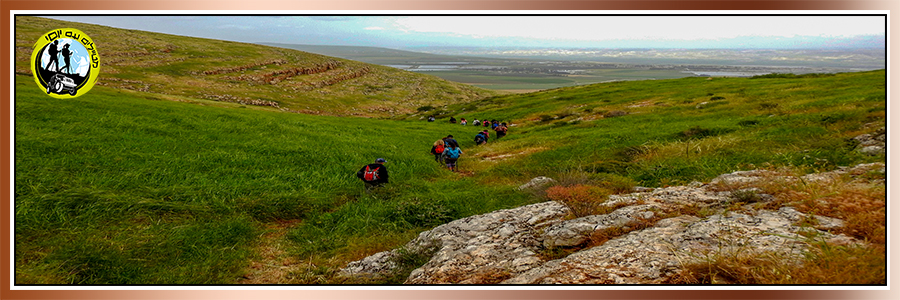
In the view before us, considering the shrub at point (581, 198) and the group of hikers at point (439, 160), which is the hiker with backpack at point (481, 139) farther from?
the shrub at point (581, 198)

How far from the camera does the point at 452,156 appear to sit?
63.0 feet

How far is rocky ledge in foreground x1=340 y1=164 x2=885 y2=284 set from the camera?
4.74 meters

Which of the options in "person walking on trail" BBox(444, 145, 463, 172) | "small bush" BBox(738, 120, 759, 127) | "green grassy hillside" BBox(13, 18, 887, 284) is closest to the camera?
"green grassy hillside" BBox(13, 18, 887, 284)

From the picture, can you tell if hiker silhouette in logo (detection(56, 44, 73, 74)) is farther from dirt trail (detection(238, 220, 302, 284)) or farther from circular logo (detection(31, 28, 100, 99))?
dirt trail (detection(238, 220, 302, 284))

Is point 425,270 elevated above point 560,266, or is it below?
below

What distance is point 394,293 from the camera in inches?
182

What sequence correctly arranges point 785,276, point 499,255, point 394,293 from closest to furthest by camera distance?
point 785,276 < point 394,293 < point 499,255

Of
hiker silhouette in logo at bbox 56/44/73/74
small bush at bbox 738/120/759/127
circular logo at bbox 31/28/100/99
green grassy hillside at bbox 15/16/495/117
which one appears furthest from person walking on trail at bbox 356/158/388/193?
green grassy hillside at bbox 15/16/495/117

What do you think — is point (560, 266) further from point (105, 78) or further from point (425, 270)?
point (105, 78)

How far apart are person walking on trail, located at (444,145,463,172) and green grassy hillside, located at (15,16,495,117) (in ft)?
258

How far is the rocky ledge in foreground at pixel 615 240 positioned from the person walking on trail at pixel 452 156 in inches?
419

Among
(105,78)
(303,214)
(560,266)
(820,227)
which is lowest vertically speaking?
(303,214)

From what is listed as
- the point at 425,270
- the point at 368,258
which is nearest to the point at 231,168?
the point at 368,258

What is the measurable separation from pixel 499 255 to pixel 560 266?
1.33 metres
